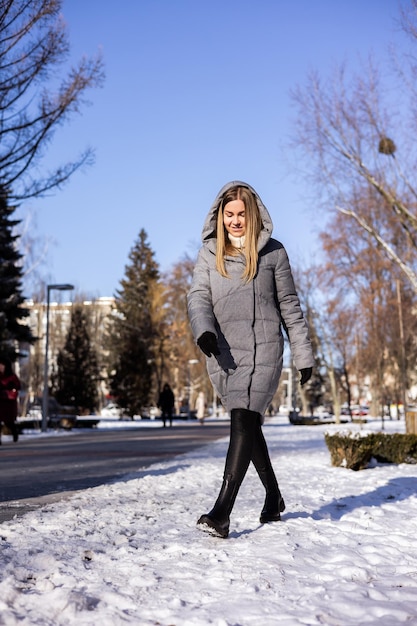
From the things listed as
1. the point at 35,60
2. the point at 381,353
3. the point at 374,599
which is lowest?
the point at 374,599

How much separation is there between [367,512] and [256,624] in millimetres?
3175

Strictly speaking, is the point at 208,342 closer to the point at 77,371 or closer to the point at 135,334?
the point at 77,371

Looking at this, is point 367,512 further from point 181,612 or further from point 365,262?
point 365,262

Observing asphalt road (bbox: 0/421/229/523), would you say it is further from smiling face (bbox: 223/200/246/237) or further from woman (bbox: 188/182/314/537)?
smiling face (bbox: 223/200/246/237)

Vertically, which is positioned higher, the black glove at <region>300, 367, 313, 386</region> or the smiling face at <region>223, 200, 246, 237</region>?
the smiling face at <region>223, 200, 246, 237</region>

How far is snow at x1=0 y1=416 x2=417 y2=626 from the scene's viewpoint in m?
2.71

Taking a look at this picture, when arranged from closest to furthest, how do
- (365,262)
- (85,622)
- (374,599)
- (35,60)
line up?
(85,622)
(374,599)
(35,60)
(365,262)

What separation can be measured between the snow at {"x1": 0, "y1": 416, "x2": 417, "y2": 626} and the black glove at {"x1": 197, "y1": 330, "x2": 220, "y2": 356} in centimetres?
102

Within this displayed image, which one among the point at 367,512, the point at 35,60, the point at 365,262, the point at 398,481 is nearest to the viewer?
the point at 367,512

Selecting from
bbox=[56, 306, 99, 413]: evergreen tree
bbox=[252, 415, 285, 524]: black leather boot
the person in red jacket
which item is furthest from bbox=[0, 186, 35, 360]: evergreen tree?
bbox=[252, 415, 285, 524]: black leather boot

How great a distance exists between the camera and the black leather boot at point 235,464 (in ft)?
13.6

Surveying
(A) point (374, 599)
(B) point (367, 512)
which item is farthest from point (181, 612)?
(B) point (367, 512)

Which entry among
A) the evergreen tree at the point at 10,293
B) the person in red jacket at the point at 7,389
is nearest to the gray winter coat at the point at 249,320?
the person in red jacket at the point at 7,389

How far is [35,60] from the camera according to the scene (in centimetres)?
1487
